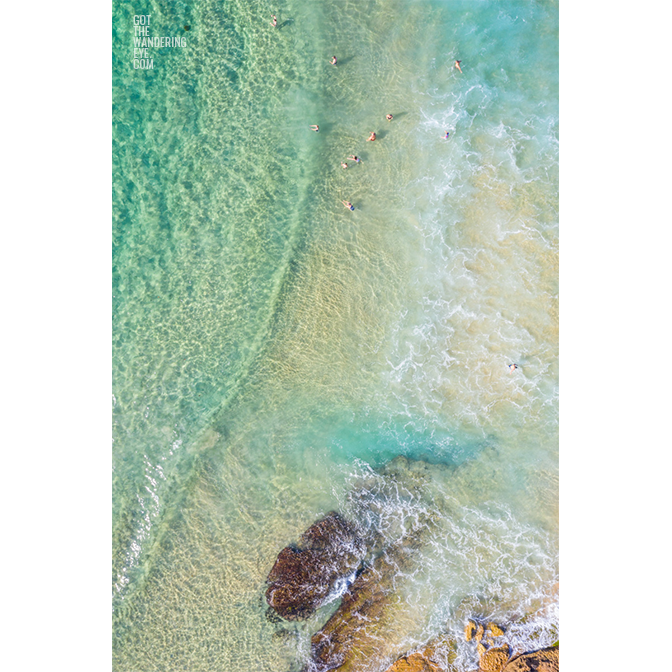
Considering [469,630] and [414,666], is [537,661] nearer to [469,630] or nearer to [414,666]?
[469,630]

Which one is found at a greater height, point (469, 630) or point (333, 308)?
point (333, 308)

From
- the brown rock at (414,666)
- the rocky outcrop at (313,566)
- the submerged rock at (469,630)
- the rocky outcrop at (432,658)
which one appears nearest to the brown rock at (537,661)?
the submerged rock at (469,630)

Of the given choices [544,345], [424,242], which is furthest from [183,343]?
[544,345]

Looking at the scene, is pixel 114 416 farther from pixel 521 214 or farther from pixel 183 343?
pixel 521 214

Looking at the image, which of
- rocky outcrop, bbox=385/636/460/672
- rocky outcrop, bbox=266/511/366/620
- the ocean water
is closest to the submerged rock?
the ocean water

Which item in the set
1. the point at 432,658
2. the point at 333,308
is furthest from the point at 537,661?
the point at 333,308

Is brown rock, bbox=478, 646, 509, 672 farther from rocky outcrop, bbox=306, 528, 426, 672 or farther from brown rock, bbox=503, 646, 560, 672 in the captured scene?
rocky outcrop, bbox=306, 528, 426, 672

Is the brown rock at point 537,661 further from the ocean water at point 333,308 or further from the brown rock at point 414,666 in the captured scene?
the brown rock at point 414,666
